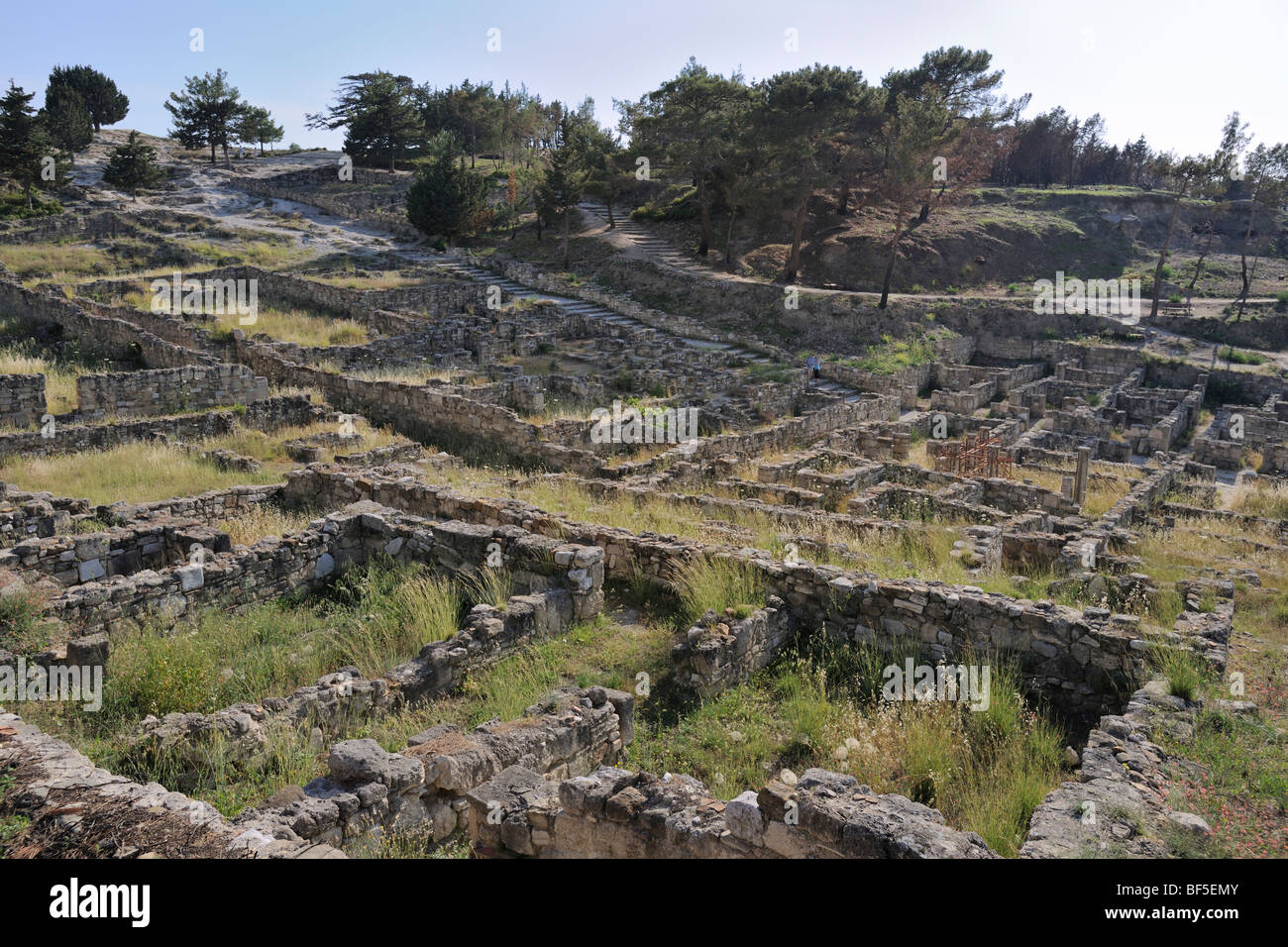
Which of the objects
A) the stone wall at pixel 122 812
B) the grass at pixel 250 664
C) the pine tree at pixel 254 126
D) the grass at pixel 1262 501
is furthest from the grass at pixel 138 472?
the pine tree at pixel 254 126

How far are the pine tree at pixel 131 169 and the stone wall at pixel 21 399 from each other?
118 feet

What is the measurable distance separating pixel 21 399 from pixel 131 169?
3660 centimetres

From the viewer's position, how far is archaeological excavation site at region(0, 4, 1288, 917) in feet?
18.3

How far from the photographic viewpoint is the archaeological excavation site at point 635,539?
18.3 feet

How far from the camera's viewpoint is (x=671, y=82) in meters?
Answer: 42.3

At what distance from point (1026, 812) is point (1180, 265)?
56945 mm

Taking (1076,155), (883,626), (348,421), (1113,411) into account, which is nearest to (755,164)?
(1113,411)

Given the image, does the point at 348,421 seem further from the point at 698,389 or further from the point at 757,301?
the point at 757,301

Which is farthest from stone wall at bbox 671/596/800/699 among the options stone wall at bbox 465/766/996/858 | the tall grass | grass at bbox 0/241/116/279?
grass at bbox 0/241/116/279

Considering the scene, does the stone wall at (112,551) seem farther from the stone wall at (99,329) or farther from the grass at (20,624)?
the stone wall at (99,329)

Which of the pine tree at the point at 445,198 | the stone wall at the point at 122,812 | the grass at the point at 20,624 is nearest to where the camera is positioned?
the stone wall at the point at 122,812

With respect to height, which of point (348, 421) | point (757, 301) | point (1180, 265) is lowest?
point (348, 421)

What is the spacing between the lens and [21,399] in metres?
18.0
